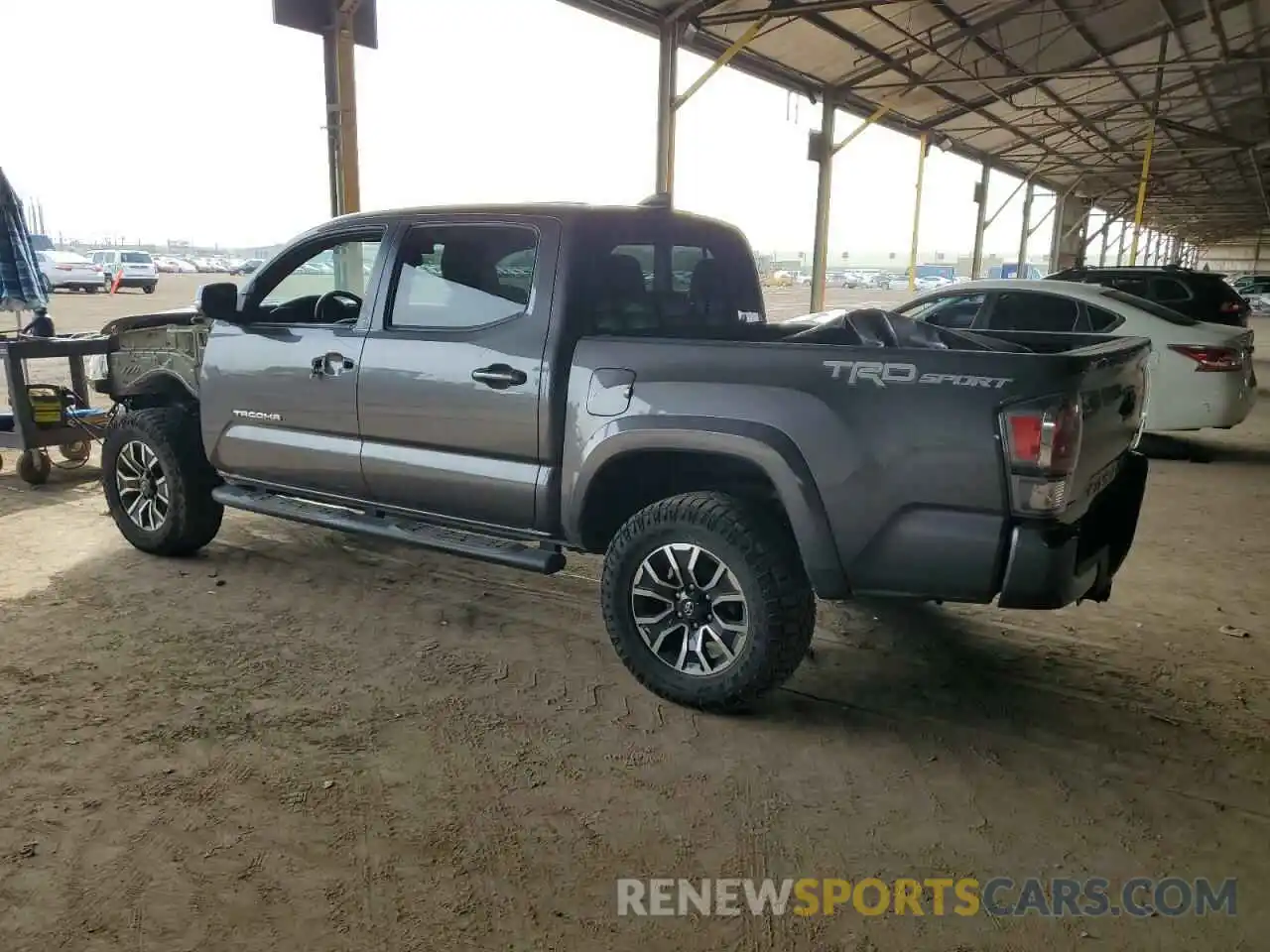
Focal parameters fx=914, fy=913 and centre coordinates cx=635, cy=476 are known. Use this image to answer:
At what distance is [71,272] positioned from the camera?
2738cm

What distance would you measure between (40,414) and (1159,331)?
830 centimetres

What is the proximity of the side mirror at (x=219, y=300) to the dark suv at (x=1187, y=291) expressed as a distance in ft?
26.7


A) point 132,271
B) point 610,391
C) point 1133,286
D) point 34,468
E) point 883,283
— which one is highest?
point 883,283

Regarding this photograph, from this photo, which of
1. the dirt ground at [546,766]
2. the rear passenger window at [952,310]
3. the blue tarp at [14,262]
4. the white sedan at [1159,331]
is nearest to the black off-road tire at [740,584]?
the dirt ground at [546,766]

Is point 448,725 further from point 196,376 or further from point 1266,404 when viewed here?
point 1266,404

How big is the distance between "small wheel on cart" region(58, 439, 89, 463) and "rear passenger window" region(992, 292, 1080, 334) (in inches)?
284

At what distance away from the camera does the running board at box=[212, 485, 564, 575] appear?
358 centimetres

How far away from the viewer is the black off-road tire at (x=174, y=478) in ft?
15.3

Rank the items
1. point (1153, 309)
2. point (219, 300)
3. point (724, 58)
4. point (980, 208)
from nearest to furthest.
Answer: point (219, 300) < point (1153, 309) < point (724, 58) < point (980, 208)

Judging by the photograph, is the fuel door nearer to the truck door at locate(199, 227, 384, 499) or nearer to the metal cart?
the truck door at locate(199, 227, 384, 499)

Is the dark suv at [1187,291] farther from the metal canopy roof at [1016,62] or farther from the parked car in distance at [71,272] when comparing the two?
the parked car in distance at [71,272]

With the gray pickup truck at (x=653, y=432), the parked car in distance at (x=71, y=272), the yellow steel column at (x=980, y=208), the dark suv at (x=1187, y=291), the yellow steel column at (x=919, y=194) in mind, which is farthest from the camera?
the parked car in distance at (x=71, y=272)

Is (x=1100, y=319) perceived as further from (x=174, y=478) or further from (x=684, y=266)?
(x=174, y=478)

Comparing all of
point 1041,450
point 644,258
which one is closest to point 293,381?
point 644,258
